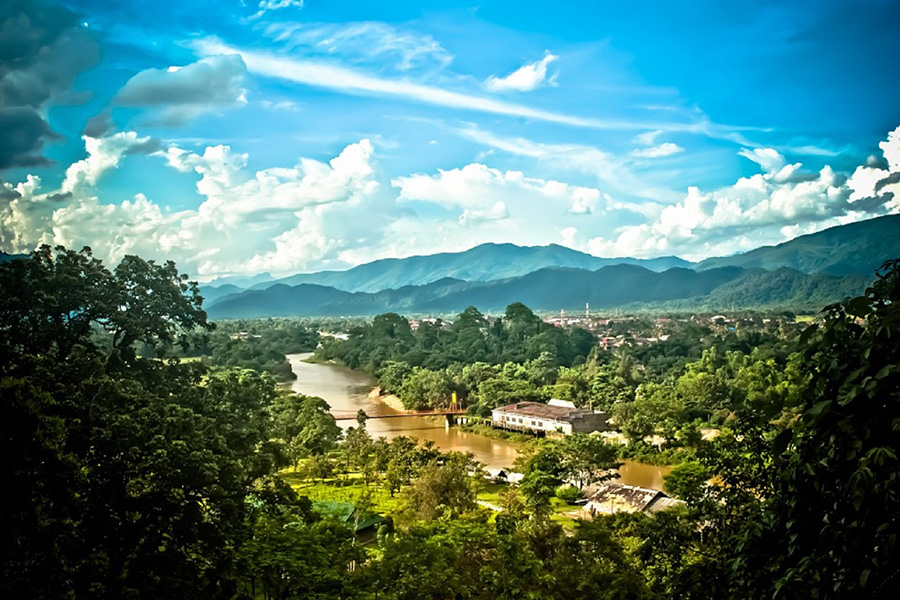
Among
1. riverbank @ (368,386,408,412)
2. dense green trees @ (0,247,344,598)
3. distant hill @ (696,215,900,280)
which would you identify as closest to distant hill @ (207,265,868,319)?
distant hill @ (696,215,900,280)

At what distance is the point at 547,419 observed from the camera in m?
20.3

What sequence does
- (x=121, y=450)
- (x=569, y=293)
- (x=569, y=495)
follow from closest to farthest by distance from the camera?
(x=121, y=450)
(x=569, y=495)
(x=569, y=293)

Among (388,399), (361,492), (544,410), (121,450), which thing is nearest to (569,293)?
(388,399)

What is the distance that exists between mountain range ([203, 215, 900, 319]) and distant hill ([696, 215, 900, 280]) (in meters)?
0.17

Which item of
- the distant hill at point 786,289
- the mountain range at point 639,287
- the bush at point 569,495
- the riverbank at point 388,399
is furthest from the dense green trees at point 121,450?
the distant hill at point 786,289

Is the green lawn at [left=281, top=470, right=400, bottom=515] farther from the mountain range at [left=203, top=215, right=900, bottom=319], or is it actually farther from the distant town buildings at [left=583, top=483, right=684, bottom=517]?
the mountain range at [left=203, top=215, right=900, bottom=319]

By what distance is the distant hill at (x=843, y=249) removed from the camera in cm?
7794

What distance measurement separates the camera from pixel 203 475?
4480mm

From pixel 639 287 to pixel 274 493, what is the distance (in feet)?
444

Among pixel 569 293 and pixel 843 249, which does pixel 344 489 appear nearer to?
pixel 843 249

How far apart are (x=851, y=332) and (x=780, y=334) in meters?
37.5

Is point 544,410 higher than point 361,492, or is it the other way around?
point 361,492

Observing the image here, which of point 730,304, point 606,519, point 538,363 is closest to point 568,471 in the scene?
point 606,519

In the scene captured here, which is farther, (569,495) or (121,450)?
(569,495)
